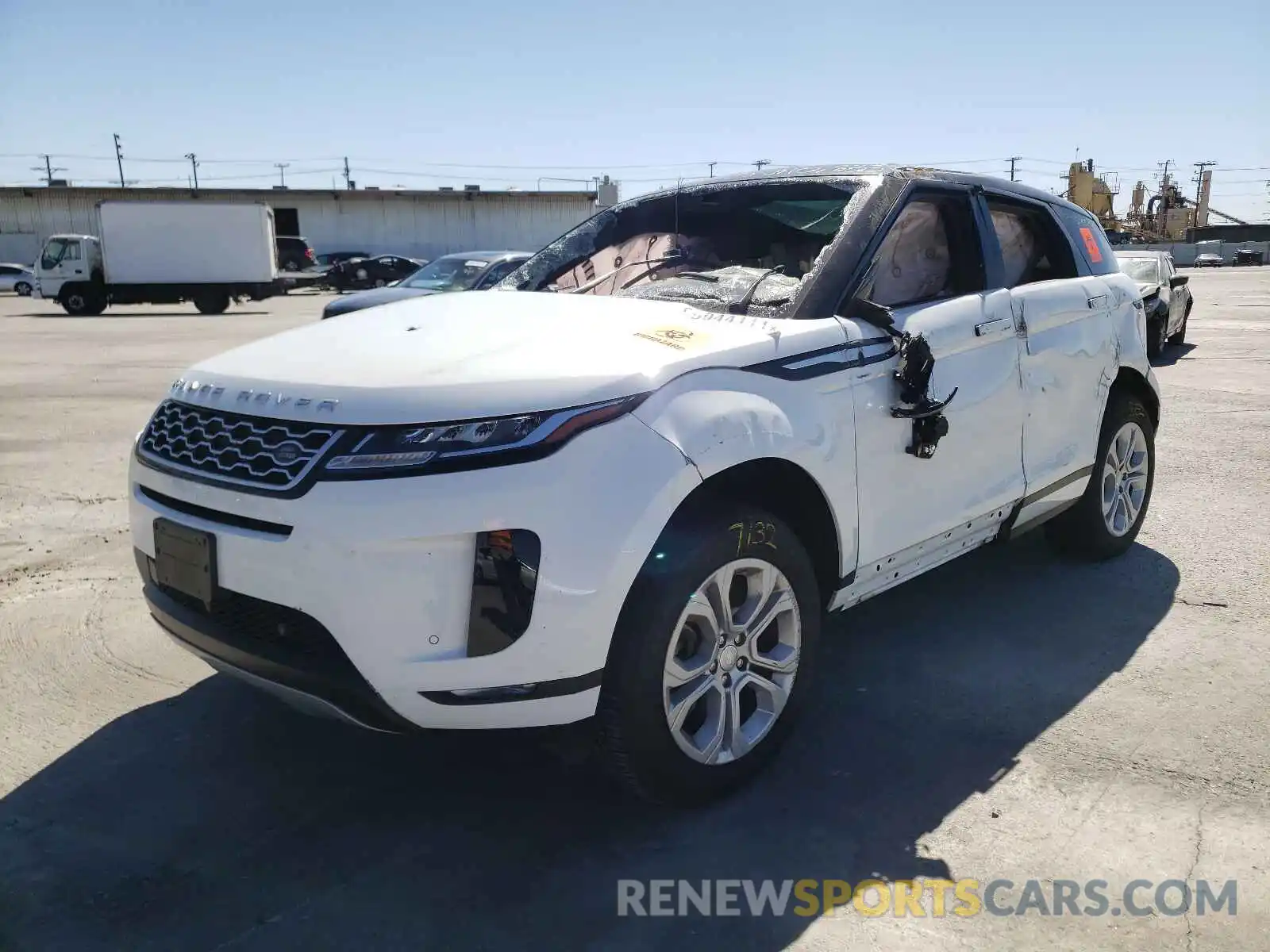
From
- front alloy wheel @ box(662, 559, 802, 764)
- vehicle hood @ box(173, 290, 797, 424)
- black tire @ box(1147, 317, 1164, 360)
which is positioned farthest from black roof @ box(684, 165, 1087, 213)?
black tire @ box(1147, 317, 1164, 360)

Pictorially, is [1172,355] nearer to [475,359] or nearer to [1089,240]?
[1089,240]

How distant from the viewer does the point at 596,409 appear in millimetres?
2455

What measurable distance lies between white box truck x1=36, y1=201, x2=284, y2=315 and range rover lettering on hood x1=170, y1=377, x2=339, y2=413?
27.6m

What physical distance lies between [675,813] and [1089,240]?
138 inches

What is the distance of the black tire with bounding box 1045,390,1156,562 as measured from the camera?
4.66m

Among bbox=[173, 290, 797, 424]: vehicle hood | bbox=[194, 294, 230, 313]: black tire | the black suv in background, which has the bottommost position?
bbox=[194, 294, 230, 313]: black tire

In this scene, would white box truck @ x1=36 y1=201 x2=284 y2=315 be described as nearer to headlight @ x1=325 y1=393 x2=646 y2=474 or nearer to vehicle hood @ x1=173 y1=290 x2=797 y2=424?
vehicle hood @ x1=173 y1=290 x2=797 y2=424

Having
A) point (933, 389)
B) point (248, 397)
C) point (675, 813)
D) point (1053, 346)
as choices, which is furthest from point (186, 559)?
point (1053, 346)

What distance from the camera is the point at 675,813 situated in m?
2.83

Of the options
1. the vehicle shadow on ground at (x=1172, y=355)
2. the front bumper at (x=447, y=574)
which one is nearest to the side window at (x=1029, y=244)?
the front bumper at (x=447, y=574)

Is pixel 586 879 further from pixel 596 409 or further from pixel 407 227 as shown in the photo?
pixel 407 227

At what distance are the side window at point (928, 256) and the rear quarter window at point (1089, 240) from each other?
3.36ft

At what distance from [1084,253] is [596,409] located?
3241mm

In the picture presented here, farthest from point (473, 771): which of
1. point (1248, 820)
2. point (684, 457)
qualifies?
point (1248, 820)
